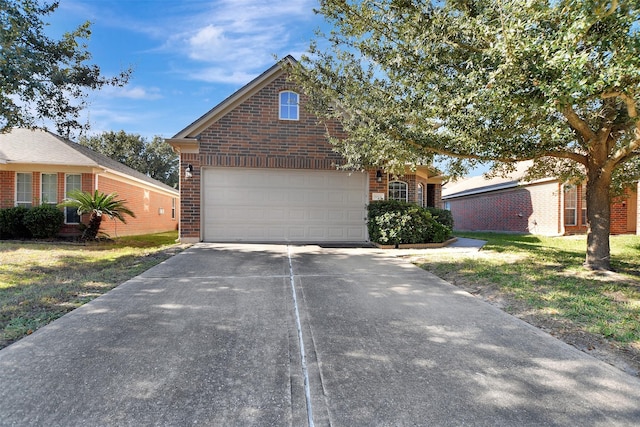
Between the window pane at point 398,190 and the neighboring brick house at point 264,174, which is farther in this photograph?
the window pane at point 398,190

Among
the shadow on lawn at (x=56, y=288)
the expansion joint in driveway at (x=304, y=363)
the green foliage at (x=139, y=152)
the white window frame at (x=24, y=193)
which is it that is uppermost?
the green foliage at (x=139, y=152)

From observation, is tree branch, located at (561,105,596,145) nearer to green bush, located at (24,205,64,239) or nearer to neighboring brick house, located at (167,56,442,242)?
neighboring brick house, located at (167,56,442,242)

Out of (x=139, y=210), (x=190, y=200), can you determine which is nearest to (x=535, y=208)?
(x=190, y=200)

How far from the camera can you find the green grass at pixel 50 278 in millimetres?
3871

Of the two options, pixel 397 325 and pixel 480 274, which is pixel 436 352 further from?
pixel 480 274

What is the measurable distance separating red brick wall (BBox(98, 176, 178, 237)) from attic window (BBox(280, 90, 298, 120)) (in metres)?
8.21

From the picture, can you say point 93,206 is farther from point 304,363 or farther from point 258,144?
point 304,363

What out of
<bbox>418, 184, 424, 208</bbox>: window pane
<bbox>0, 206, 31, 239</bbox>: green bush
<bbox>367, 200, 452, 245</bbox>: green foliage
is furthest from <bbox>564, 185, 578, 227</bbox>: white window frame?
<bbox>0, 206, 31, 239</bbox>: green bush

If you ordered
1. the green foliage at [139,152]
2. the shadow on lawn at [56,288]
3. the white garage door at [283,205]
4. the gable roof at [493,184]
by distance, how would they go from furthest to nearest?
the green foliage at [139,152] < the gable roof at [493,184] < the white garage door at [283,205] < the shadow on lawn at [56,288]

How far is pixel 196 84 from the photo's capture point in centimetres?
1465

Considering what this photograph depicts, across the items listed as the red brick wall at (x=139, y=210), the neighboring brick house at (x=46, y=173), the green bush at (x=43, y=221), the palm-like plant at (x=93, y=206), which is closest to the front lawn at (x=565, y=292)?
the palm-like plant at (x=93, y=206)

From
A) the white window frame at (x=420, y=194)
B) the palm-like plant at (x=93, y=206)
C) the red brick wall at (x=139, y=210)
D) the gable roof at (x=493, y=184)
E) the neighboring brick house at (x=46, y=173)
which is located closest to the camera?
the palm-like plant at (x=93, y=206)

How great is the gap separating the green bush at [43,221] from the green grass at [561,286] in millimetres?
12381

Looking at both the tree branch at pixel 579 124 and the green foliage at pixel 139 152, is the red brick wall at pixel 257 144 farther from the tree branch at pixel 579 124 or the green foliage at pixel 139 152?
the green foliage at pixel 139 152
